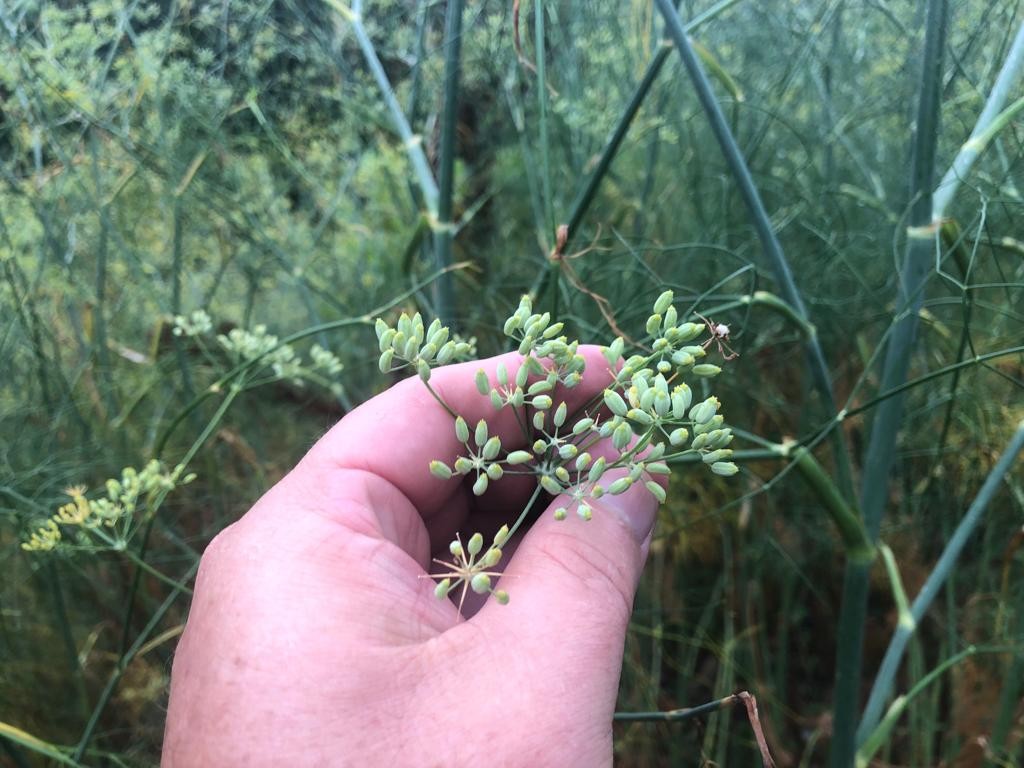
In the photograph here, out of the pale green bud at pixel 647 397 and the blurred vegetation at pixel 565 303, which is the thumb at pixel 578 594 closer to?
the pale green bud at pixel 647 397

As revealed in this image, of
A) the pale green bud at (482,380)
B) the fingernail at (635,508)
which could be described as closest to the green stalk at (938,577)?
the fingernail at (635,508)

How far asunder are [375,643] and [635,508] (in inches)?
10.5

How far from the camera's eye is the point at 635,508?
0.68 metres

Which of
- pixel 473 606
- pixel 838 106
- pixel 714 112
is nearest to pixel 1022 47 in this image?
pixel 714 112

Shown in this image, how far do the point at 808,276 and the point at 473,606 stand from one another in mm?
994

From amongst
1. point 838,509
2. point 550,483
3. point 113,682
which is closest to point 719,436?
point 550,483

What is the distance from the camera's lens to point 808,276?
4.59 ft

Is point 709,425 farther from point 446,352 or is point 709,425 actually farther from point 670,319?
point 446,352

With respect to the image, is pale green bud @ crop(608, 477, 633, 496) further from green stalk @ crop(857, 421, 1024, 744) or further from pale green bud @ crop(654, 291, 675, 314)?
green stalk @ crop(857, 421, 1024, 744)

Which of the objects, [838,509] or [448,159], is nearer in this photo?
[838,509]

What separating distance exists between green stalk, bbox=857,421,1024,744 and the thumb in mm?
414

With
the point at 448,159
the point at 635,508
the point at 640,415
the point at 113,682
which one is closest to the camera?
the point at 640,415

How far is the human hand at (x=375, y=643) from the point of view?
497 millimetres

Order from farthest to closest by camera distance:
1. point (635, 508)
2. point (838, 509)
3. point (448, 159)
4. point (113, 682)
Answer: point (448, 159) < point (113, 682) < point (838, 509) < point (635, 508)
